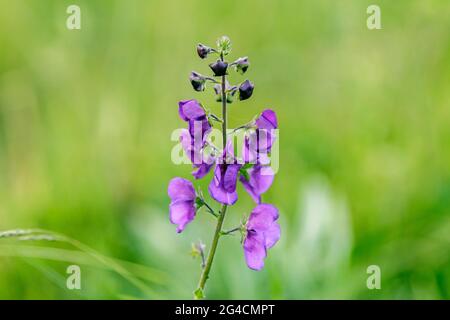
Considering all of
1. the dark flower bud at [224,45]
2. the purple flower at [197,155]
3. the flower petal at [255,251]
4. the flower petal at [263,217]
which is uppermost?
the dark flower bud at [224,45]

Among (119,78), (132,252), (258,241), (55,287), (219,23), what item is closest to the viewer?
(258,241)

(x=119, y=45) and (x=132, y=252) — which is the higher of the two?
(x=119, y=45)

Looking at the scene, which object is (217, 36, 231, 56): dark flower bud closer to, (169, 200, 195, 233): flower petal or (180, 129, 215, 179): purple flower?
(180, 129, 215, 179): purple flower

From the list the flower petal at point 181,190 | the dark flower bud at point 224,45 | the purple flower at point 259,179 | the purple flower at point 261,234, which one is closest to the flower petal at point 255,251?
the purple flower at point 261,234

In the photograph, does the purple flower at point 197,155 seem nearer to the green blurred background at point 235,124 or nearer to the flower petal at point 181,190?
the flower petal at point 181,190

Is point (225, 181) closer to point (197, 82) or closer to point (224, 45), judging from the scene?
point (197, 82)
